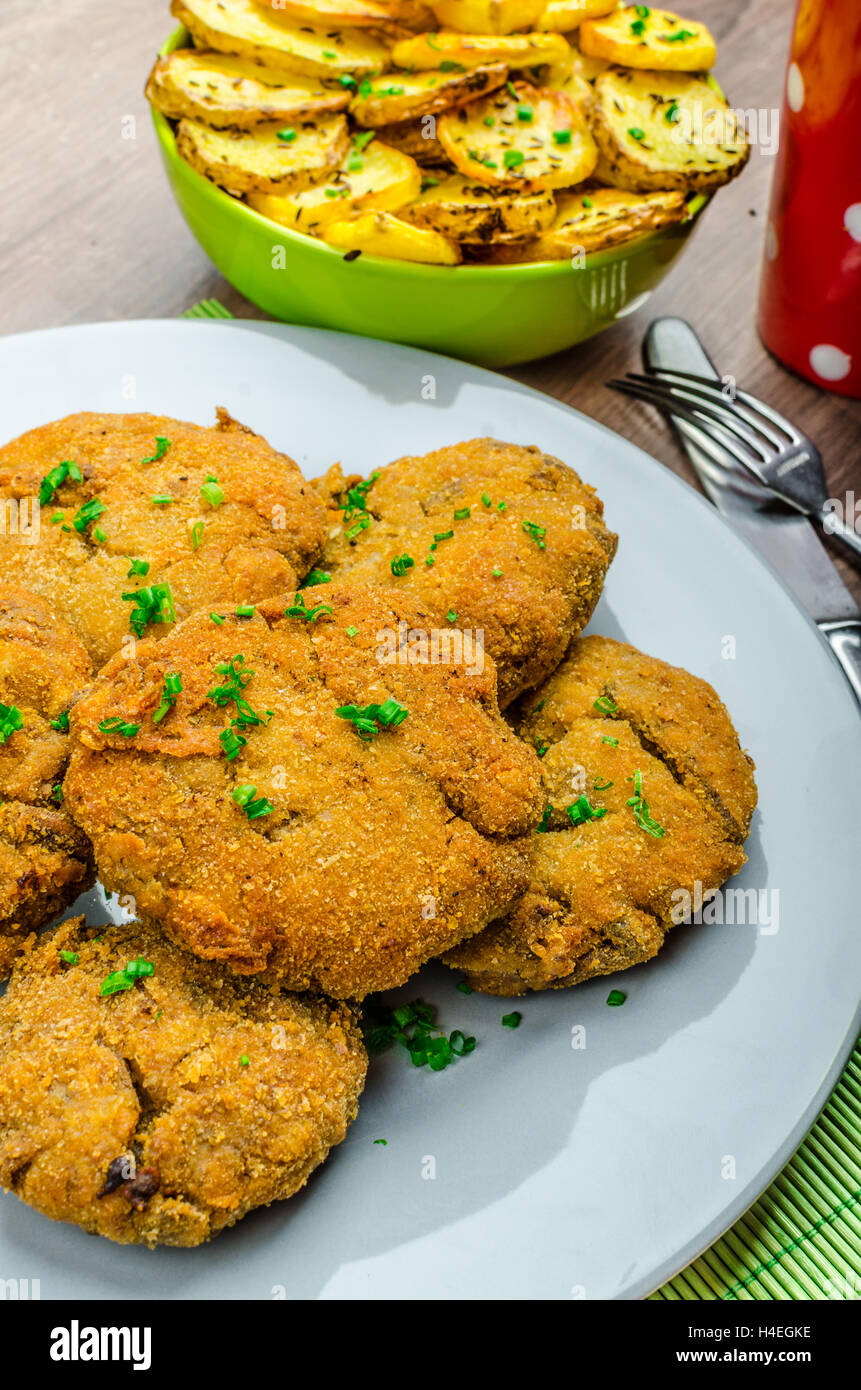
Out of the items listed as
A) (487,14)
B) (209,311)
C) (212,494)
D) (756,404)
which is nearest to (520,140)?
(487,14)

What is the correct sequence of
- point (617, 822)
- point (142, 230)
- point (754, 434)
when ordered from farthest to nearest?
point (142, 230) < point (754, 434) < point (617, 822)

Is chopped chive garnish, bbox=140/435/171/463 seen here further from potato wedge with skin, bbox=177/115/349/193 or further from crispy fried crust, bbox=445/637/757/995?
crispy fried crust, bbox=445/637/757/995

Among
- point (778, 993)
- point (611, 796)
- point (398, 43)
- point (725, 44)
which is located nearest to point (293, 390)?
point (398, 43)

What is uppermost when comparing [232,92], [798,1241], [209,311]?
[232,92]

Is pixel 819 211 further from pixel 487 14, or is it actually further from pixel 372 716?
pixel 372 716

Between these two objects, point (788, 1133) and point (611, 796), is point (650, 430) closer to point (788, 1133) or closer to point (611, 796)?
point (611, 796)

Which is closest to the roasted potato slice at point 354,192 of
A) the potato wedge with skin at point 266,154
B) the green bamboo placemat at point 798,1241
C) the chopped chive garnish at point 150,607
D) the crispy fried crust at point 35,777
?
the potato wedge with skin at point 266,154

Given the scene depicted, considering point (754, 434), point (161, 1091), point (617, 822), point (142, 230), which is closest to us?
point (161, 1091)

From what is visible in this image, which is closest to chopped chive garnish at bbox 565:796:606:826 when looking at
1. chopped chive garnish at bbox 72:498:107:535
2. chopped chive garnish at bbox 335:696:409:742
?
chopped chive garnish at bbox 335:696:409:742
